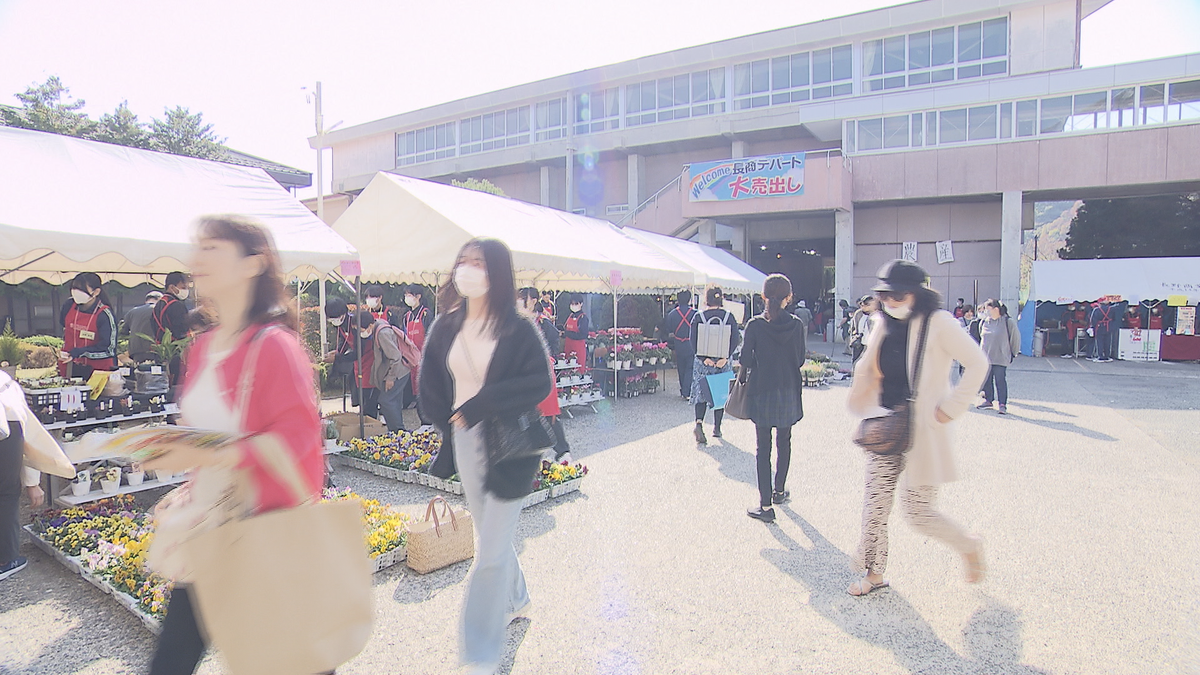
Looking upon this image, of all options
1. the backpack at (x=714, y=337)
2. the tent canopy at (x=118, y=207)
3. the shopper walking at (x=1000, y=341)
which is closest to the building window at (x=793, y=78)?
the shopper walking at (x=1000, y=341)

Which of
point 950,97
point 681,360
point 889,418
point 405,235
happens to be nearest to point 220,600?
point 889,418

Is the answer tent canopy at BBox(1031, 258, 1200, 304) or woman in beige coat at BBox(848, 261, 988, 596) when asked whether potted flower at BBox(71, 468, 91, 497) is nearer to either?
woman in beige coat at BBox(848, 261, 988, 596)

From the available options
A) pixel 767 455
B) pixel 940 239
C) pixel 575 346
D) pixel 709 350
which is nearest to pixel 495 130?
pixel 940 239

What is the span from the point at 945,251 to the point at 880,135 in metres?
4.95

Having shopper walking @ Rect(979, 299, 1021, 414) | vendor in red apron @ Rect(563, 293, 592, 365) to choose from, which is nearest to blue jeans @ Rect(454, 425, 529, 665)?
vendor in red apron @ Rect(563, 293, 592, 365)

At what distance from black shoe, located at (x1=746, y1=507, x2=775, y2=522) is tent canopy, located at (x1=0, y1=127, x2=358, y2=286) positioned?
13.6 ft

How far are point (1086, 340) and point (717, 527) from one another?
20494mm

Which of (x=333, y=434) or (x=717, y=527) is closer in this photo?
(x=717, y=527)

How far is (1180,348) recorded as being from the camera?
19.0 meters

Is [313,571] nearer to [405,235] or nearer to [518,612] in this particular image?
[518,612]

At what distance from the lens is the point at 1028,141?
21.8 metres

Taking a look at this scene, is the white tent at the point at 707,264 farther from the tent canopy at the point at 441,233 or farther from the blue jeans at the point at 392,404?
the blue jeans at the point at 392,404

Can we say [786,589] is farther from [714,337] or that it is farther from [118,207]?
[118,207]

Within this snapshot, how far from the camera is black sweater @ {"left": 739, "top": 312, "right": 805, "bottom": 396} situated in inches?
201
